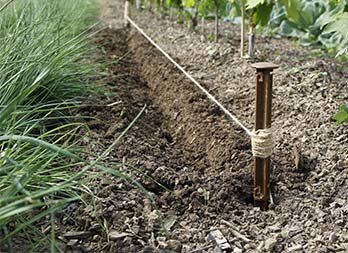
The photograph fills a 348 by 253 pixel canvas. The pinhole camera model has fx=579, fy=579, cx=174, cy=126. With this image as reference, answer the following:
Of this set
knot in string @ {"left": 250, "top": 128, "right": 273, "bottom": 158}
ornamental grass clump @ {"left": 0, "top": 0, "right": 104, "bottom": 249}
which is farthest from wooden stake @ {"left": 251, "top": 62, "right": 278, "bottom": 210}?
ornamental grass clump @ {"left": 0, "top": 0, "right": 104, "bottom": 249}

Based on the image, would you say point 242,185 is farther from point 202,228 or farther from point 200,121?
point 200,121

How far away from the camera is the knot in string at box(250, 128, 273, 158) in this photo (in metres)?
2.18

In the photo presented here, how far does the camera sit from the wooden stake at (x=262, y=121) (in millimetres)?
2178

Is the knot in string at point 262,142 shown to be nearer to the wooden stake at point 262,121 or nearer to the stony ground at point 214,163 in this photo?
the wooden stake at point 262,121

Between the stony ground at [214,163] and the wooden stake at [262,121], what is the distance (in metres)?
0.06

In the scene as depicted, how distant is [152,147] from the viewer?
8.61 ft

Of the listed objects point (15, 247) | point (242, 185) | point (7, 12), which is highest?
point (7, 12)

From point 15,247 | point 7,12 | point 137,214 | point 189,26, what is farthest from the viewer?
point 189,26

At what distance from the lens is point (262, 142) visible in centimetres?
218

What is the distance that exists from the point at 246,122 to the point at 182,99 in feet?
1.76

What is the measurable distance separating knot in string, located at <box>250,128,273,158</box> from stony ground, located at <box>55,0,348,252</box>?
0.58 feet

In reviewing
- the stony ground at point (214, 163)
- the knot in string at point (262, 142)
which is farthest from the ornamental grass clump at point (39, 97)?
the knot in string at point (262, 142)

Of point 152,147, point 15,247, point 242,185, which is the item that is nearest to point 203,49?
point 152,147

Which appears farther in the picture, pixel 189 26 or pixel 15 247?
pixel 189 26
